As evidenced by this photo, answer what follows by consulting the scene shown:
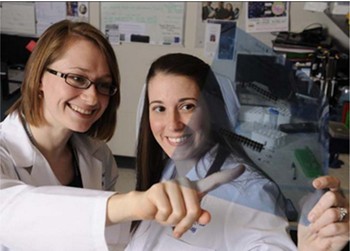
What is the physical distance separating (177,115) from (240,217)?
0.15 meters

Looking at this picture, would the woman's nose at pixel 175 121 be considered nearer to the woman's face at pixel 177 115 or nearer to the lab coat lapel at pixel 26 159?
the woman's face at pixel 177 115

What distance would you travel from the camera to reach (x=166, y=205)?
0.32 meters

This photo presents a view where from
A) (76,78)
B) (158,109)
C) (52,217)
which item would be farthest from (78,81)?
(52,217)

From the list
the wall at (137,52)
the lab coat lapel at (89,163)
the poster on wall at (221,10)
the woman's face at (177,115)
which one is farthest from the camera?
the poster on wall at (221,10)

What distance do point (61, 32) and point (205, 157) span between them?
293 mm

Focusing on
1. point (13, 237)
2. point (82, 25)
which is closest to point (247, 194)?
point (13, 237)

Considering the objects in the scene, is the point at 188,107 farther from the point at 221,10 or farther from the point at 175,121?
the point at 221,10

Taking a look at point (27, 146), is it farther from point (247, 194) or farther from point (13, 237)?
point (247, 194)

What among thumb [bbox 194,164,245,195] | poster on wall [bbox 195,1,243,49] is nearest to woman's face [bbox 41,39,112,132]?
thumb [bbox 194,164,245,195]

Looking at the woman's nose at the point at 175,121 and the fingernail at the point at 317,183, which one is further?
the woman's nose at the point at 175,121

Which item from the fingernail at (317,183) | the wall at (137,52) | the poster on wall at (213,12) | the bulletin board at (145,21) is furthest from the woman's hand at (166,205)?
the bulletin board at (145,21)

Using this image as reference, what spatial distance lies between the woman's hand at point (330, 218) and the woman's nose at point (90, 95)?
0.32 m

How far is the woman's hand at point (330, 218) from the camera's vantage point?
0.38 m

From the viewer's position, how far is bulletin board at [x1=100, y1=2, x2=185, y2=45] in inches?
56.4
